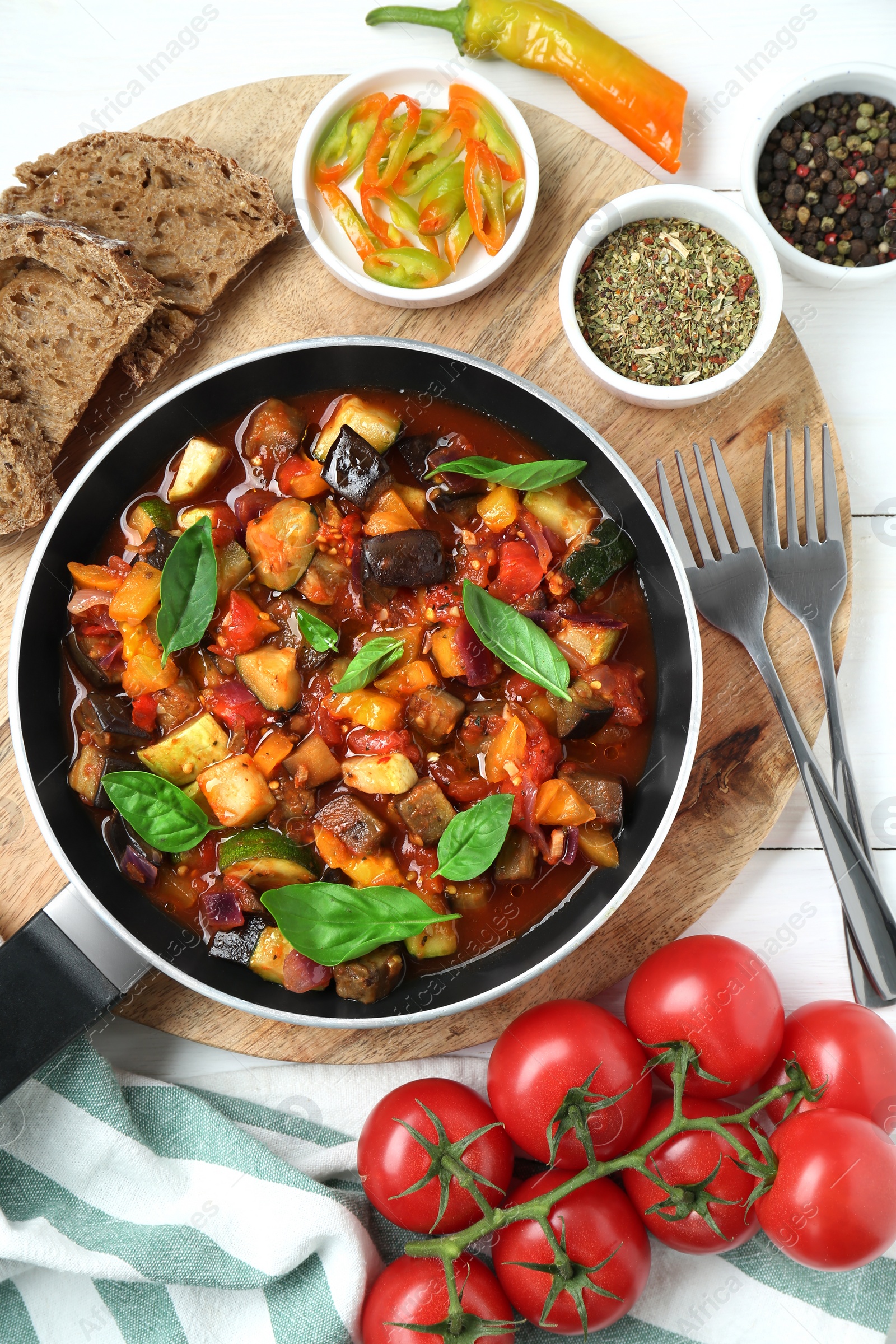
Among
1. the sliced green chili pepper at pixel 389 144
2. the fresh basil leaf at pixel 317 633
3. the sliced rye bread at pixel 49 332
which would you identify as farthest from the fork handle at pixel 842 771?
the sliced rye bread at pixel 49 332

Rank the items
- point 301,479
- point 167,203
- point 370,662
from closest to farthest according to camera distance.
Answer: point 370,662, point 301,479, point 167,203

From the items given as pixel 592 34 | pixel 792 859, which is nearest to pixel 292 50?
pixel 592 34

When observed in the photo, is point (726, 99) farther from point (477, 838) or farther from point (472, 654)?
point (477, 838)

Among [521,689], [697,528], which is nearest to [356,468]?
[521,689]

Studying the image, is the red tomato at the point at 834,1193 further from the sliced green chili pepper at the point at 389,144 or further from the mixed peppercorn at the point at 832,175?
the sliced green chili pepper at the point at 389,144

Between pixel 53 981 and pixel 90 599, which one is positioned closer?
pixel 53 981

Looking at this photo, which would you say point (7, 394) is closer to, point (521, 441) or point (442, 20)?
point (521, 441)
